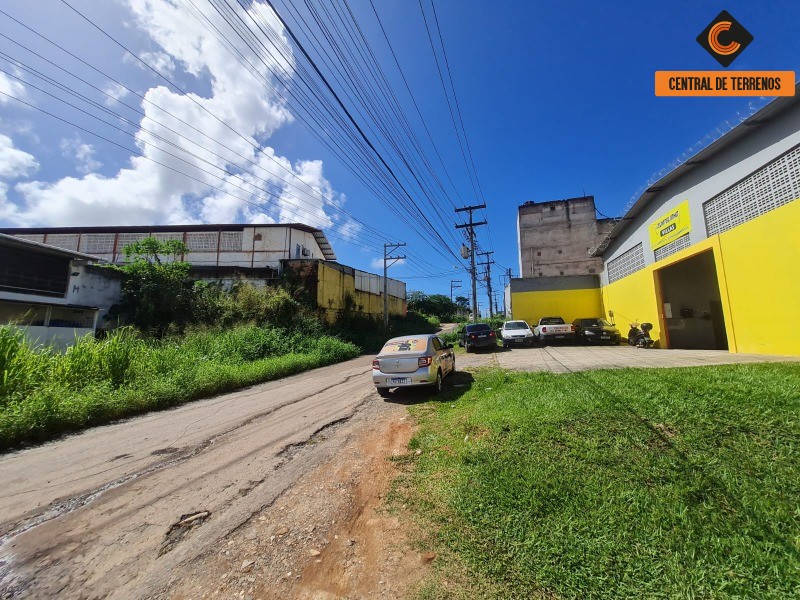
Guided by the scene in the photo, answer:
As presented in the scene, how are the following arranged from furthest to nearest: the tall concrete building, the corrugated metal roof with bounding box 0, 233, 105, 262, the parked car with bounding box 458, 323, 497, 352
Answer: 1. the tall concrete building
2. the parked car with bounding box 458, 323, 497, 352
3. the corrugated metal roof with bounding box 0, 233, 105, 262

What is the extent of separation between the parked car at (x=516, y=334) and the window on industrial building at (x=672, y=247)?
6.84 meters

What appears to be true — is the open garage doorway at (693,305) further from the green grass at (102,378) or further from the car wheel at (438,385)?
the green grass at (102,378)

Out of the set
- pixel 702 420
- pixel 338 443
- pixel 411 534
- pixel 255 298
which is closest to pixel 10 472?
pixel 338 443

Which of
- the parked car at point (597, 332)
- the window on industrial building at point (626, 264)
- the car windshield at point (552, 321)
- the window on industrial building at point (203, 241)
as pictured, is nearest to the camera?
the window on industrial building at point (626, 264)

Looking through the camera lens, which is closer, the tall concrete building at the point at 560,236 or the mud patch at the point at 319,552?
the mud patch at the point at 319,552

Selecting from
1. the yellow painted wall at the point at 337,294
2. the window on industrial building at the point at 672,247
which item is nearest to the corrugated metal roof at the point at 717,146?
the window on industrial building at the point at 672,247

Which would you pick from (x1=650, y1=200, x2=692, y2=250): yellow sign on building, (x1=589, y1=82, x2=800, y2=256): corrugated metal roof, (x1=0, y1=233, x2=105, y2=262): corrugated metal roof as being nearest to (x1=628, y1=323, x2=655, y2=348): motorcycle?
(x1=650, y1=200, x2=692, y2=250): yellow sign on building

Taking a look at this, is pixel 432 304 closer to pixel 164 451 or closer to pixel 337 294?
pixel 337 294

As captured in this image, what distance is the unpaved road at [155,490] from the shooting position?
2.60 meters

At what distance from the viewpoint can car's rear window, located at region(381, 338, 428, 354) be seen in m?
7.88

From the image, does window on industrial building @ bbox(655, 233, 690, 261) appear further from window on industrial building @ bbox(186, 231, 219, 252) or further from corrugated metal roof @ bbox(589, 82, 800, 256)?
window on industrial building @ bbox(186, 231, 219, 252)

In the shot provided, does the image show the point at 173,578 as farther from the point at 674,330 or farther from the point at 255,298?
the point at 674,330

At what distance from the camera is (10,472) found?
A: 4.40 m

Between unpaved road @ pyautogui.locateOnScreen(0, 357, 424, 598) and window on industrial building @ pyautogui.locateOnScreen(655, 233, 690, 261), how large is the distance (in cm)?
1369
